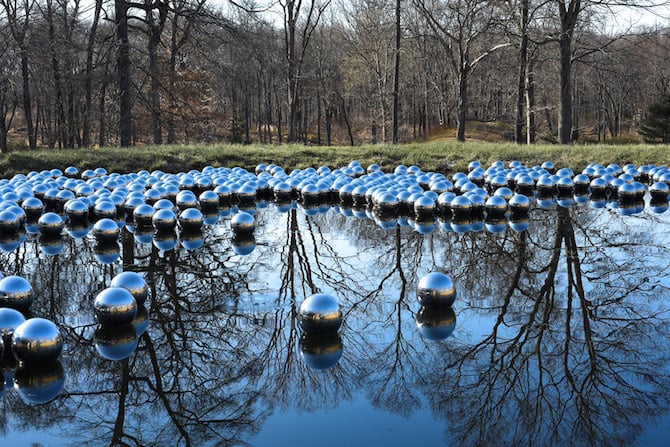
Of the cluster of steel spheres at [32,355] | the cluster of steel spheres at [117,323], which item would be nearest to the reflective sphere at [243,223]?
the cluster of steel spheres at [117,323]

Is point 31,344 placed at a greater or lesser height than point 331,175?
lesser

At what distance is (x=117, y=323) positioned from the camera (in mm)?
5641

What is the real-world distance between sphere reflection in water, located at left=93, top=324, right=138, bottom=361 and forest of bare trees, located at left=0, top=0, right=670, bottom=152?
17.5m

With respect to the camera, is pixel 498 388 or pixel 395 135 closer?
pixel 498 388

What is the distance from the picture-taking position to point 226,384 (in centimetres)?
485

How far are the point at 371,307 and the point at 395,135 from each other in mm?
26057

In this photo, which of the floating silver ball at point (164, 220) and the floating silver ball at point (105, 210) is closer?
the floating silver ball at point (164, 220)

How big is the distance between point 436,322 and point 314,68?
52980mm

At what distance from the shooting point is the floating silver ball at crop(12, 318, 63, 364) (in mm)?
4750

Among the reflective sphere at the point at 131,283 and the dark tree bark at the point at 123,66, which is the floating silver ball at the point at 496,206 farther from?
the dark tree bark at the point at 123,66

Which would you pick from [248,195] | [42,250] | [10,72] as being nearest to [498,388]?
[42,250]

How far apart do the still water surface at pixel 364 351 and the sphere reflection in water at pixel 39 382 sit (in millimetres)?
22

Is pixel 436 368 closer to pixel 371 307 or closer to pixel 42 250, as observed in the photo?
pixel 371 307

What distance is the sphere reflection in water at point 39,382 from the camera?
181 inches
